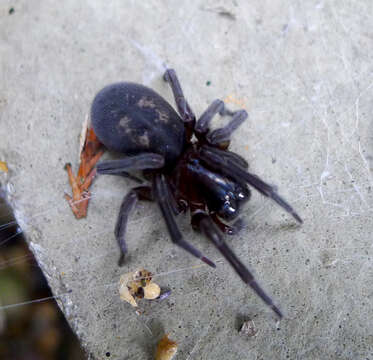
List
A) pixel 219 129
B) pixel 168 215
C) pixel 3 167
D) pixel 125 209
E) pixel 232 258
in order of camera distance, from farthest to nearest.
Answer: pixel 3 167 → pixel 219 129 → pixel 125 209 → pixel 168 215 → pixel 232 258

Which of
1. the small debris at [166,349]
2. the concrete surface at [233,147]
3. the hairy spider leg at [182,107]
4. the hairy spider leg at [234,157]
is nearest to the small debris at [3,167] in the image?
the concrete surface at [233,147]

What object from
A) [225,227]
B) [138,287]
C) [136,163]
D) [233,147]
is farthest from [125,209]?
[233,147]

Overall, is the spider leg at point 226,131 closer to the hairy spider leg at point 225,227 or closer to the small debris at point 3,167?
the hairy spider leg at point 225,227

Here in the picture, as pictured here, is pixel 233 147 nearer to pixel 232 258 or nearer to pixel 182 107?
pixel 182 107

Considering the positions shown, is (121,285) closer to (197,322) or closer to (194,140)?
(197,322)

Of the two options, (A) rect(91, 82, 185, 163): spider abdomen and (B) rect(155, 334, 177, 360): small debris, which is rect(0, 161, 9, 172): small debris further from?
(B) rect(155, 334, 177, 360): small debris

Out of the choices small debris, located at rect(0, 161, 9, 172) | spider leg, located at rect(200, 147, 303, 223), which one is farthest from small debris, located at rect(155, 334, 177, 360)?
small debris, located at rect(0, 161, 9, 172)
